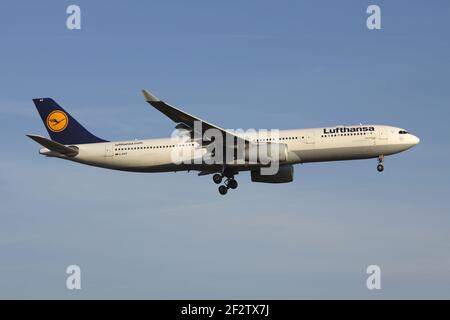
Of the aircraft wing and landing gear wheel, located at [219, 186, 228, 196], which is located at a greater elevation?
the aircraft wing

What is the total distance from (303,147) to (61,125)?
1989 centimetres

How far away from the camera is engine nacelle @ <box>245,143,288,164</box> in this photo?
183 ft

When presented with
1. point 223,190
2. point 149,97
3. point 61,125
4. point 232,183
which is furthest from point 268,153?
point 61,125

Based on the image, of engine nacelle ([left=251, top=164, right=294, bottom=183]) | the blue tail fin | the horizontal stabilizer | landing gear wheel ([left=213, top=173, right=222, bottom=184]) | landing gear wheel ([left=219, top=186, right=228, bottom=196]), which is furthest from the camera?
the blue tail fin

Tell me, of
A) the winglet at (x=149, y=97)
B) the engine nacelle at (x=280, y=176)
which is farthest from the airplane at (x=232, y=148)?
the winglet at (x=149, y=97)

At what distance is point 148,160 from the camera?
59.6m

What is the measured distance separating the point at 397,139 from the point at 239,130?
11303mm

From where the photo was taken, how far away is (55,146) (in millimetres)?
60031

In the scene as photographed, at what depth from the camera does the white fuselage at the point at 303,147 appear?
56969 millimetres

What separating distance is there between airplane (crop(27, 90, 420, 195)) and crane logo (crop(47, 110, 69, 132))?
269 centimetres

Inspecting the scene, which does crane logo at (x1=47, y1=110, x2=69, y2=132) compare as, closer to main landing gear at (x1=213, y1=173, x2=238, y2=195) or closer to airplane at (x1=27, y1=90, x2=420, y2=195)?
airplane at (x1=27, y1=90, x2=420, y2=195)

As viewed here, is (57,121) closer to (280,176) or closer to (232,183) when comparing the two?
(232,183)

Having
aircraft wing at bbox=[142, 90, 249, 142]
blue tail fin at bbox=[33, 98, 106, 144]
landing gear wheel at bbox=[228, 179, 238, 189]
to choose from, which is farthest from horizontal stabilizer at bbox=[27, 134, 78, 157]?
landing gear wheel at bbox=[228, 179, 238, 189]
